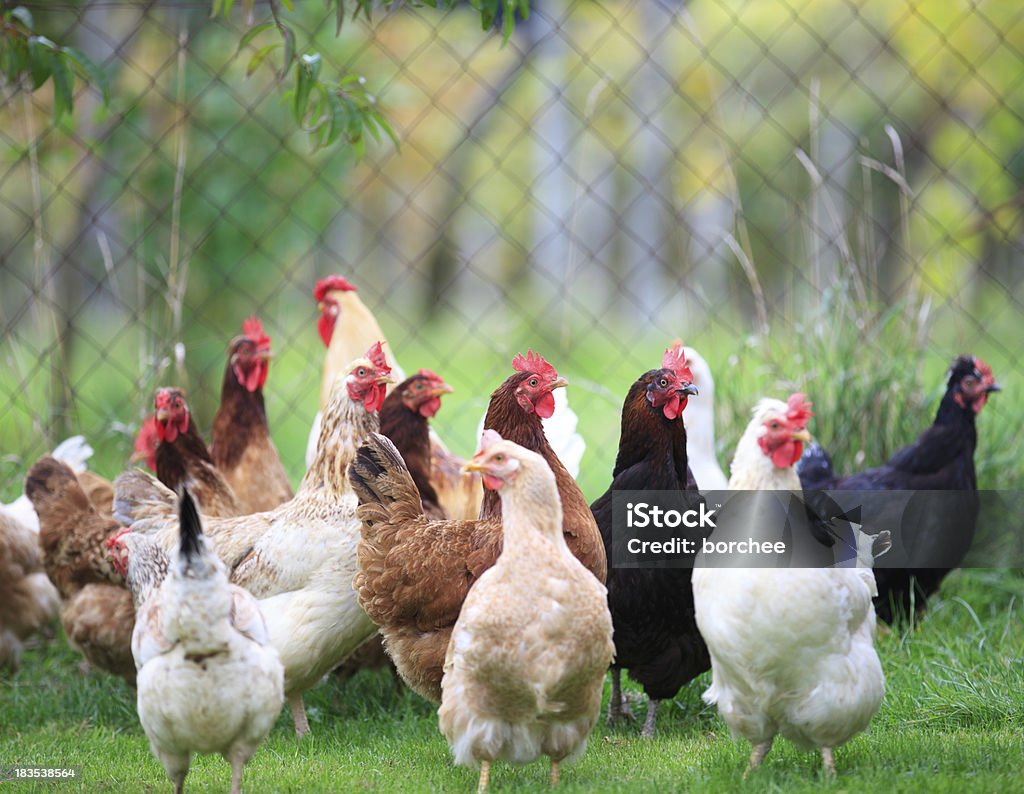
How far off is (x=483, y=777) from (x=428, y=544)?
918mm

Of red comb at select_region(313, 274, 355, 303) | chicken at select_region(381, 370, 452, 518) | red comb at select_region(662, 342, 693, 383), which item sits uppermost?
red comb at select_region(313, 274, 355, 303)

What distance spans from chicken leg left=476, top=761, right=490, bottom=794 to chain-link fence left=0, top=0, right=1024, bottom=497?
2479 mm

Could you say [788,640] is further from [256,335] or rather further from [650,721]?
[256,335]

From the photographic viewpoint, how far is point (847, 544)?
3570 mm

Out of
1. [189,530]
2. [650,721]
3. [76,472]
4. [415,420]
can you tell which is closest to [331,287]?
[415,420]

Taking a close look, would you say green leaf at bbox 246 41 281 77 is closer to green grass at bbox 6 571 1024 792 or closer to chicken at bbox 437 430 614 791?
chicken at bbox 437 430 614 791

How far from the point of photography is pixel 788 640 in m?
3.30

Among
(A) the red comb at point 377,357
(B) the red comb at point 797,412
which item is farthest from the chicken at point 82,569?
(B) the red comb at point 797,412

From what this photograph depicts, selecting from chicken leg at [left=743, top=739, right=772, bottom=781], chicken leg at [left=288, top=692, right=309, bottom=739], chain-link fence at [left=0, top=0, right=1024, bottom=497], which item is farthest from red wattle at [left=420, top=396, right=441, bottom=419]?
chicken leg at [left=743, top=739, right=772, bottom=781]

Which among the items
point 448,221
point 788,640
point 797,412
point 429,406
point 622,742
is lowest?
point 622,742

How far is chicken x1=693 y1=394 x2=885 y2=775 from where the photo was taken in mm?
3301

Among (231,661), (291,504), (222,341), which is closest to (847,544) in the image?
(231,661)

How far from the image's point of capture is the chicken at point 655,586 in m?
4.32

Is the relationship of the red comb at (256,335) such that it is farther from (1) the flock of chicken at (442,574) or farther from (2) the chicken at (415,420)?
(2) the chicken at (415,420)
